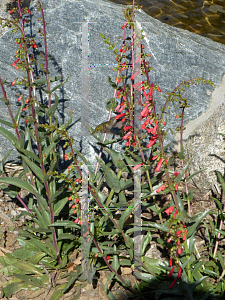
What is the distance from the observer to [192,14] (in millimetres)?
5711

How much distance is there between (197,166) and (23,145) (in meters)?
1.81

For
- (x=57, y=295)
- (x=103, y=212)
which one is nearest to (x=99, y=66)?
(x=103, y=212)

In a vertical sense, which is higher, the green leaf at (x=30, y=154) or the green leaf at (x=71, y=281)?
the green leaf at (x=30, y=154)

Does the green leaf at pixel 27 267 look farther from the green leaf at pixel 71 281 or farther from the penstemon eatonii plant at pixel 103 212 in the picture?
the green leaf at pixel 71 281

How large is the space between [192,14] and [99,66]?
3.14 meters

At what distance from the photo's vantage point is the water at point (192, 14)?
536cm

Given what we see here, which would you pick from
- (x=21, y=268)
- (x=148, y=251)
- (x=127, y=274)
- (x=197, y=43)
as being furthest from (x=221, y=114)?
(x=21, y=268)

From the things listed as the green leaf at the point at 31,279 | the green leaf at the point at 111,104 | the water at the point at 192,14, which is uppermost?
the water at the point at 192,14

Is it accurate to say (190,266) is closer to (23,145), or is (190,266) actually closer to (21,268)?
(21,268)

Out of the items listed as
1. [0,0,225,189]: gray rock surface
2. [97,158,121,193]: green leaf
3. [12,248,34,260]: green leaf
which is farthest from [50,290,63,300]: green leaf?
[0,0,225,189]: gray rock surface

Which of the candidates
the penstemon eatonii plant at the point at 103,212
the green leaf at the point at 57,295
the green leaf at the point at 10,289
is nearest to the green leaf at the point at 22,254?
the penstemon eatonii plant at the point at 103,212

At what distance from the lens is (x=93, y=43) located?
3617 millimetres

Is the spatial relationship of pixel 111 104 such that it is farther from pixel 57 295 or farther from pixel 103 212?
pixel 57 295

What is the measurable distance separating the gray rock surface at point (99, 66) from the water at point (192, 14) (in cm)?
164
